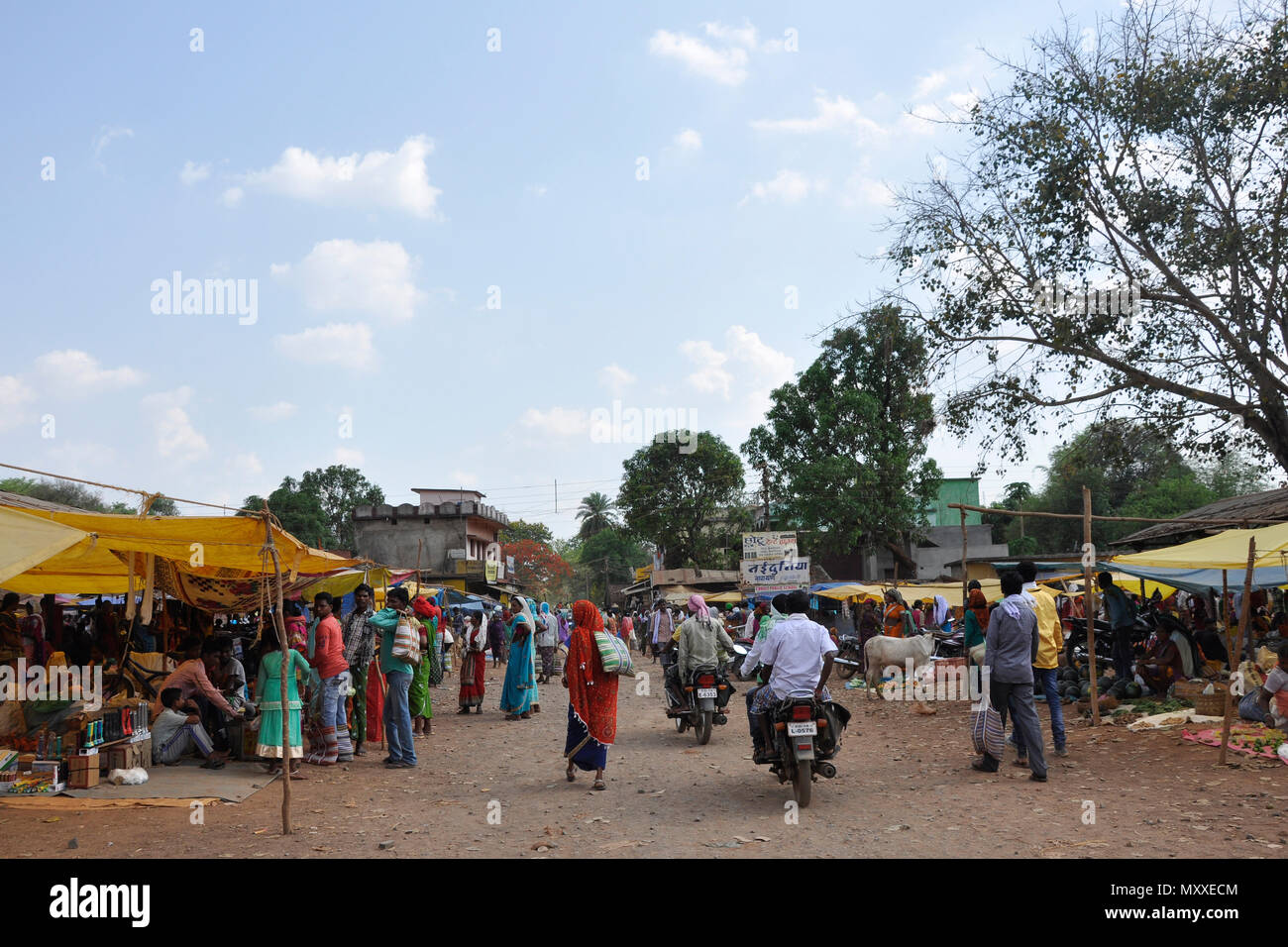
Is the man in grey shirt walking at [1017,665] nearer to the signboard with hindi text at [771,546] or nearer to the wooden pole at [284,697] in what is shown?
the wooden pole at [284,697]

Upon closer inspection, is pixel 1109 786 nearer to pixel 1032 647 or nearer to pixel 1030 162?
pixel 1032 647

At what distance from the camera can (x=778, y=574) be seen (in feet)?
83.1

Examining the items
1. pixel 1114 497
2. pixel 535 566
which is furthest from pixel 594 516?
pixel 1114 497

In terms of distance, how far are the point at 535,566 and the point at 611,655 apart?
215 feet

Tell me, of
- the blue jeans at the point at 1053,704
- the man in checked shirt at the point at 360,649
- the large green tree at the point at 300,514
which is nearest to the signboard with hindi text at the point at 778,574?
the blue jeans at the point at 1053,704

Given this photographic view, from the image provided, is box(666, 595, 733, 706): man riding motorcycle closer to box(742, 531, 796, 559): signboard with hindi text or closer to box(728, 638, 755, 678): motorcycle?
box(728, 638, 755, 678): motorcycle

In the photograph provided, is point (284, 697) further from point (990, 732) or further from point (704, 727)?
point (990, 732)

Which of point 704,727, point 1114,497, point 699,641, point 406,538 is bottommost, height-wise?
point 704,727

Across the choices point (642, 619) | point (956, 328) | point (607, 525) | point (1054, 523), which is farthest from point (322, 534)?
point (956, 328)

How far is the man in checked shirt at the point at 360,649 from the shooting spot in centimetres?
1035

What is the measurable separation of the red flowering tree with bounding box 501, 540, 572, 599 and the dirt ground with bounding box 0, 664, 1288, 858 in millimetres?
61312

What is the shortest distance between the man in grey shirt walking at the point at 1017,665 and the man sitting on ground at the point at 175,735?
7760mm

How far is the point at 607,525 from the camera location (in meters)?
79.7
